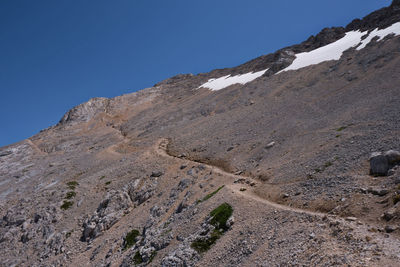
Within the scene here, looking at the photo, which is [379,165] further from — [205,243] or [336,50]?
[336,50]

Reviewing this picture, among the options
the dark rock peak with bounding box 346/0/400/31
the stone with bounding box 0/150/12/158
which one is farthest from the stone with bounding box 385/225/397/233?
the stone with bounding box 0/150/12/158

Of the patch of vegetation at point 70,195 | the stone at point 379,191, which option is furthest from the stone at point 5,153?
the stone at point 379,191

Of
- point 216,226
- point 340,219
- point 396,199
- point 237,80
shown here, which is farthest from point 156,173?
point 237,80

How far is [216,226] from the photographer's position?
20484mm

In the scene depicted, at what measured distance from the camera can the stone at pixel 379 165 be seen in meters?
18.8

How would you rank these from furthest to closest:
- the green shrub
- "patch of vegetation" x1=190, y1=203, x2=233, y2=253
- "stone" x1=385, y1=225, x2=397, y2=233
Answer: the green shrub < "patch of vegetation" x1=190, y1=203, x2=233, y2=253 < "stone" x1=385, y1=225, x2=397, y2=233

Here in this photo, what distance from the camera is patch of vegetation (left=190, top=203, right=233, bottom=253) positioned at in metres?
19.4

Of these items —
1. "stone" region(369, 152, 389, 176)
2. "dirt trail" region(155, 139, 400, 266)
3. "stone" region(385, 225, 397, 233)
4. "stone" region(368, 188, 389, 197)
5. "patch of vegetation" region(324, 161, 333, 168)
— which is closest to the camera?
"dirt trail" region(155, 139, 400, 266)

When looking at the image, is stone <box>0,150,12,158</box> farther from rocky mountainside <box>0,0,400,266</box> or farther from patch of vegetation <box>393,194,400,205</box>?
patch of vegetation <box>393,194,400,205</box>

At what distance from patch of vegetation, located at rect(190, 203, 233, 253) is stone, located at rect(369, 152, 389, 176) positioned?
36.0ft

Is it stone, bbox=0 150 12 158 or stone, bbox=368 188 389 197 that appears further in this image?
stone, bbox=0 150 12 158

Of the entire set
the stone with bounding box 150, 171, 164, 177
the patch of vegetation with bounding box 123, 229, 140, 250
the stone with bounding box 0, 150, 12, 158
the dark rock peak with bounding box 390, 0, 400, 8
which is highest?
the stone with bounding box 0, 150, 12, 158

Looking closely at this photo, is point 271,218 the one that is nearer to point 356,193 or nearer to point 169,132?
point 356,193

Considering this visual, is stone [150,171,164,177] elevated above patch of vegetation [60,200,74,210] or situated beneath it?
situated beneath
